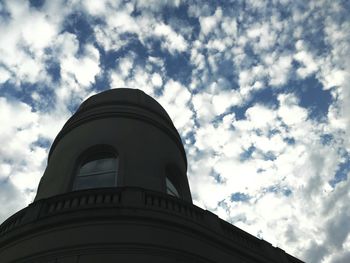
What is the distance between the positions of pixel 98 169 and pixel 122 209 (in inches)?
157

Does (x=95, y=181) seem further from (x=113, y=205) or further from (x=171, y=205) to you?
(x=171, y=205)

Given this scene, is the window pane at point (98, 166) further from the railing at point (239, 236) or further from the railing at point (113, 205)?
the railing at point (239, 236)

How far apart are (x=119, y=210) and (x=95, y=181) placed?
3.51m

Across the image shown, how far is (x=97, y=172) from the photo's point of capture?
44.8 feet

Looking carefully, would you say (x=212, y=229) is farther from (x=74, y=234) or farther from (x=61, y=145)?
(x=61, y=145)

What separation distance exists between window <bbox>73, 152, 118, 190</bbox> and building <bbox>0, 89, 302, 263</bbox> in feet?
0.13

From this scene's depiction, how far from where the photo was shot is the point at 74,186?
13.2 metres

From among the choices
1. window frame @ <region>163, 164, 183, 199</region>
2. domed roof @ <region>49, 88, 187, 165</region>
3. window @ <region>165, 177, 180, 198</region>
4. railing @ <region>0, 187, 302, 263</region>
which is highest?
domed roof @ <region>49, 88, 187, 165</region>

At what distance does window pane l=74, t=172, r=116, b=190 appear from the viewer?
515 inches

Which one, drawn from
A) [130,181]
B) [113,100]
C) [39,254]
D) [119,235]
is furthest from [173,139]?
[39,254]

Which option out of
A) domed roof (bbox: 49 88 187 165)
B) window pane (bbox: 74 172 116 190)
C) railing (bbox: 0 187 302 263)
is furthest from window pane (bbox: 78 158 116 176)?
railing (bbox: 0 187 302 263)

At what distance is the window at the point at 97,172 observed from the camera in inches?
518

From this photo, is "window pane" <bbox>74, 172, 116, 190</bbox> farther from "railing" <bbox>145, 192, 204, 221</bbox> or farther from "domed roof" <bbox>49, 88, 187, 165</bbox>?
"domed roof" <bbox>49, 88, 187, 165</bbox>

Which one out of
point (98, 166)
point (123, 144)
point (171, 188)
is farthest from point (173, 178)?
point (98, 166)
